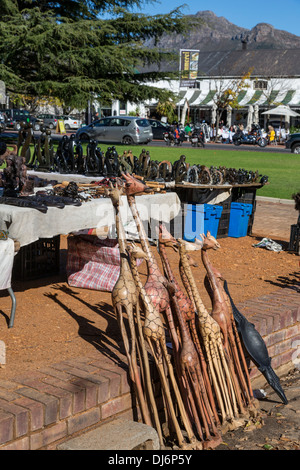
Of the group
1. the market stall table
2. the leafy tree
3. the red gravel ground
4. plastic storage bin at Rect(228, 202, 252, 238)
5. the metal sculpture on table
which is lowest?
the red gravel ground

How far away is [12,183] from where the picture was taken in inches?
232

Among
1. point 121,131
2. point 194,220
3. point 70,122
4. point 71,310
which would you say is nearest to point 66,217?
point 71,310

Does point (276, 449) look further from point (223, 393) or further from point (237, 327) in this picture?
point (237, 327)

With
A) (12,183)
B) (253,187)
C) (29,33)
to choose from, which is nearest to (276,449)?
(12,183)

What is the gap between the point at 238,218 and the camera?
31.1ft

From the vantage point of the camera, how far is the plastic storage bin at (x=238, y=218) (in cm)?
944

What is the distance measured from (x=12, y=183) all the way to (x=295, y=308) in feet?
9.87

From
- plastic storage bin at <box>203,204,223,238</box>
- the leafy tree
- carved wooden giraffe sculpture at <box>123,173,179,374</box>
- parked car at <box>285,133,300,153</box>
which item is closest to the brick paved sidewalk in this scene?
carved wooden giraffe sculpture at <box>123,173,179,374</box>

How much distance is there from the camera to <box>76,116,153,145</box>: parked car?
32.5m

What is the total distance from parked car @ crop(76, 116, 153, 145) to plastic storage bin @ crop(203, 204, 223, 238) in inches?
939

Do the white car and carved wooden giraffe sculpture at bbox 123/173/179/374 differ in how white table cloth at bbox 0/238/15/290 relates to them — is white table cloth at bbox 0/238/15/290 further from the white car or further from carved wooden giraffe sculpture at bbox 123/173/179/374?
the white car

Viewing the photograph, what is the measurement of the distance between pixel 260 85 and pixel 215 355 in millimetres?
56209

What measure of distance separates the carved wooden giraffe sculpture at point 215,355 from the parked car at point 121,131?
28.8 meters

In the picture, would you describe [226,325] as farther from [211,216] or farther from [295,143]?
[295,143]
